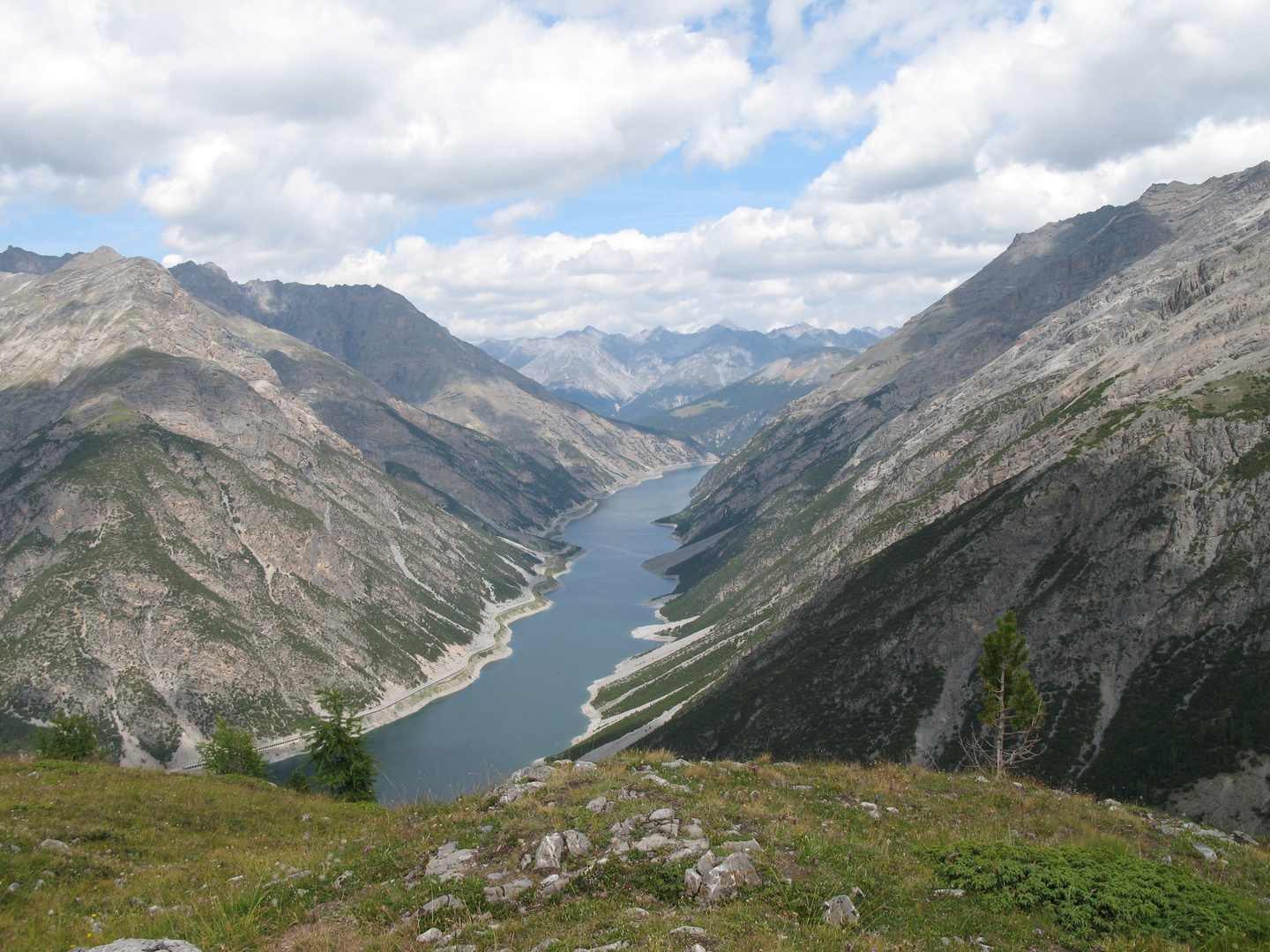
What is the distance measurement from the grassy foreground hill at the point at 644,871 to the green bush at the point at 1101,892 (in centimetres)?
4

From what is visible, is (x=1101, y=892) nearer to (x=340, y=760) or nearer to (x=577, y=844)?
(x=577, y=844)

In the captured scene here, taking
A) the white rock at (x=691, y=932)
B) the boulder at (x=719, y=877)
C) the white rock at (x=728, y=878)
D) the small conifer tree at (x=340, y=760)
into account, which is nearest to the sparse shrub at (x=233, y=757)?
the small conifer tree at (x=340, y=760)

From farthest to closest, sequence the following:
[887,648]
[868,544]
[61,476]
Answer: [61,476], [868,544], [887,648]

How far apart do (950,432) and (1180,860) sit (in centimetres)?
17796

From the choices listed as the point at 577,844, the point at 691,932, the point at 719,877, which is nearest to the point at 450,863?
the point at 577,844

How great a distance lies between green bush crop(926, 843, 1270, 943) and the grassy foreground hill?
0.04 m

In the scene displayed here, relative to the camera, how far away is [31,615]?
5915 inches

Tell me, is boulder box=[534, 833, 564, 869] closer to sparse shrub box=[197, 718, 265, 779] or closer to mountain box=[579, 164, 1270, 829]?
sparse shrub box=[197, 718, 265, 779]

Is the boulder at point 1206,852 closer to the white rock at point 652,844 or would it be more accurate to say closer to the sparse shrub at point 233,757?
the white rock at point 652,844

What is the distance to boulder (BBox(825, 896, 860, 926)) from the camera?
46.5ft

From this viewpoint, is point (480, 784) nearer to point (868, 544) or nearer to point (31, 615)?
point (868, 544)

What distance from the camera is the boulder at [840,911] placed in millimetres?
14164

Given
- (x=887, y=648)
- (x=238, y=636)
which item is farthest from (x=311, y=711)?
(x=887, y=648)

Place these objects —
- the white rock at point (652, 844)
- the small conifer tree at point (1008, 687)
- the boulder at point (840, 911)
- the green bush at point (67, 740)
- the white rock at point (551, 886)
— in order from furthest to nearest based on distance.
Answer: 1. the green bush at point (67, 740)
2. the small conifer tree at point (1008, 687)
3. the white rock at point (652, 844)
4. the white rock at point (551, 886)
5. the boulder at point (840, 911)
